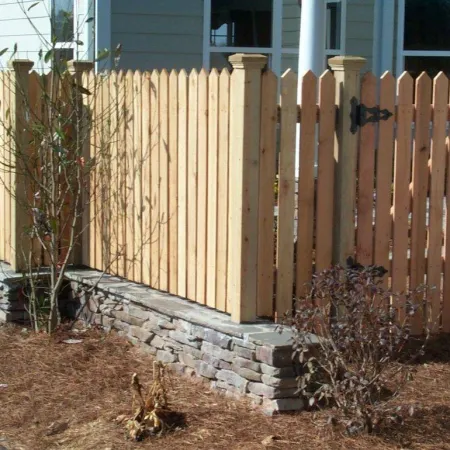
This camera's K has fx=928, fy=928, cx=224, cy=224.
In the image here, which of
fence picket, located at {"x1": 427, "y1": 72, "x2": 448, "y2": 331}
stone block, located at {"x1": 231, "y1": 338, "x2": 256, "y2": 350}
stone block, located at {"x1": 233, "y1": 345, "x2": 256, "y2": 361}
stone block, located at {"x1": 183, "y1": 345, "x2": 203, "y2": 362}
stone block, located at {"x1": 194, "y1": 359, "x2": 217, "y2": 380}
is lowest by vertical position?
stone block, located at {"x1": 194, "y1": 359, "x2": 217, "y2": 380}

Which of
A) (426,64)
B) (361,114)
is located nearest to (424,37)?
(426,64)

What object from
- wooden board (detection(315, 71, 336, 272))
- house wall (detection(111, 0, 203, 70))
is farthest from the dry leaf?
house wall (detection(111, 0, 203, 70))

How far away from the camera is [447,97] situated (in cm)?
618

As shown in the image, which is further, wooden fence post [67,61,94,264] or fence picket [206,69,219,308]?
wooden fence post [67,61,94,264]

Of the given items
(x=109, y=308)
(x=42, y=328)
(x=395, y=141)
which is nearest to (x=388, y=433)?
(x=395, y=141)

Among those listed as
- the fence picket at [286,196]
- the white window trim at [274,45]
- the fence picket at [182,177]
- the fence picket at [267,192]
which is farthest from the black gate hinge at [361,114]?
the white window trim at [274,45]

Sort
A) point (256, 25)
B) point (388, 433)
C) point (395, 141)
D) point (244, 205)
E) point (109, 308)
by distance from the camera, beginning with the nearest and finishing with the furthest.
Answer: point (388, 433) < point (244, 205) < point (395, 141) < point (109, 308) < point (256, 25)

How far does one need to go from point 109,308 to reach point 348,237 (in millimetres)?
2021

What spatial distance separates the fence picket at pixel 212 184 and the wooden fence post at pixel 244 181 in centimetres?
21

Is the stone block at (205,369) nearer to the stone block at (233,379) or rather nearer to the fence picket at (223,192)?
the stone block at (233,379)

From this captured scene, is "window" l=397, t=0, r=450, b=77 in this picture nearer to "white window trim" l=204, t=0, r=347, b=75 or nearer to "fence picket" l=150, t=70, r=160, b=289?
"white window trim" l=204, t=0, r=347, b=75

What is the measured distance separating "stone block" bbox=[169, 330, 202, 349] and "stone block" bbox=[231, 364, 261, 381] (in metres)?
0.45

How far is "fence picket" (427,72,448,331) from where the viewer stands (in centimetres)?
614

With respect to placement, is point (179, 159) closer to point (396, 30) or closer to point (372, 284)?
point (372, 284)
